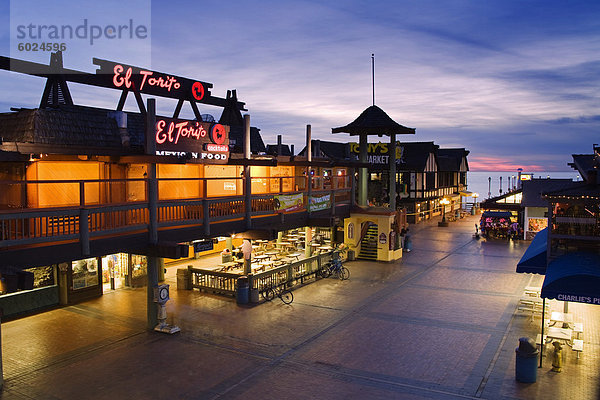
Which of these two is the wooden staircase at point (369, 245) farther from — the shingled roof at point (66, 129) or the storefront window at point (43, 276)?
the storefront window at point (43, 276)

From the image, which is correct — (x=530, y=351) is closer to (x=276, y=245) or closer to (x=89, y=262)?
(x=89, y=262)

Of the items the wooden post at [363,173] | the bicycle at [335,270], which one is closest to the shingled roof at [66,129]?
the bicycle at [335,270]

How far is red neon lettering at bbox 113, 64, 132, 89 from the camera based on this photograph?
635 inches

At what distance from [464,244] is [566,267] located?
2390 cm

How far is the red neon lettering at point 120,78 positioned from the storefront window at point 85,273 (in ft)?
23.7

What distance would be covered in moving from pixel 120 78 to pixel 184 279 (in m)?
8.99

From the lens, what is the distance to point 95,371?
12375mm

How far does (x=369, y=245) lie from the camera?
28.8m

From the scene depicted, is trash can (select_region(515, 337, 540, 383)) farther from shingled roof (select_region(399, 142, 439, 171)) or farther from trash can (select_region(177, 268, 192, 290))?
shingled roof (select_region(399, 142, 439, 171))

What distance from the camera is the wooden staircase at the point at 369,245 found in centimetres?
2836

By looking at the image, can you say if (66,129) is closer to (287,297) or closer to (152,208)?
(152,208)

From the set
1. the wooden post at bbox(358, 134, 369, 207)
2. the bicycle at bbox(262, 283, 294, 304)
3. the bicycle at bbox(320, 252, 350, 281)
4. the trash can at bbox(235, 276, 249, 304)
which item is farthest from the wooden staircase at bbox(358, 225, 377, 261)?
the trash can at bbox(235, 276, 249, 304)

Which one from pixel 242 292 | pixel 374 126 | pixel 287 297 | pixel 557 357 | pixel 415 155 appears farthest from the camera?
pixel 415 155

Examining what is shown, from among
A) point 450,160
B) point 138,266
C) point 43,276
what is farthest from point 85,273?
point 450,160
